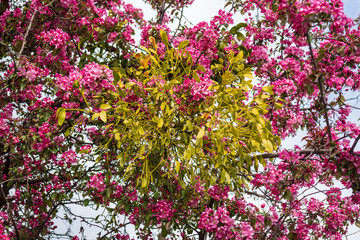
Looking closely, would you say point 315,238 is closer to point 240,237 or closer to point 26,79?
point 240,237

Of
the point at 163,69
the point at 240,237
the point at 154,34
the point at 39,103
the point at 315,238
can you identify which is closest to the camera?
the point at 163,69

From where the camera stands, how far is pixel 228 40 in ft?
12.1

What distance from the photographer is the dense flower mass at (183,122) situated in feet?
9.20

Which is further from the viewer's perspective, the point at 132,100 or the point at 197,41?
the point at 197,41

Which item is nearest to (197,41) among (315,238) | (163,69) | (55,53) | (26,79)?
(163,69)

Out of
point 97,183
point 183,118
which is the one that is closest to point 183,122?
point 183,118

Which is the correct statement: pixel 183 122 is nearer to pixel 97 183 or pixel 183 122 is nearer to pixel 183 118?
pixel 183 118

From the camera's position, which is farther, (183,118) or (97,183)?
(97,183)

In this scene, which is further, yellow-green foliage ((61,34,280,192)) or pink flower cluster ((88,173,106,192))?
pink flower cluster ((88,173,106,192))

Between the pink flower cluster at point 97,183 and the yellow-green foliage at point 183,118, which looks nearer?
the yellow-green foliage at point 183,118

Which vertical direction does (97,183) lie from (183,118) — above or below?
below

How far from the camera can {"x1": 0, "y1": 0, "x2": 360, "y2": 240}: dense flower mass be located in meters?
Result: 2.80

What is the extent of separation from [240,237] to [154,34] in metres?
2.54

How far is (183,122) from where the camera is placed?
Answer: 3057 mm
